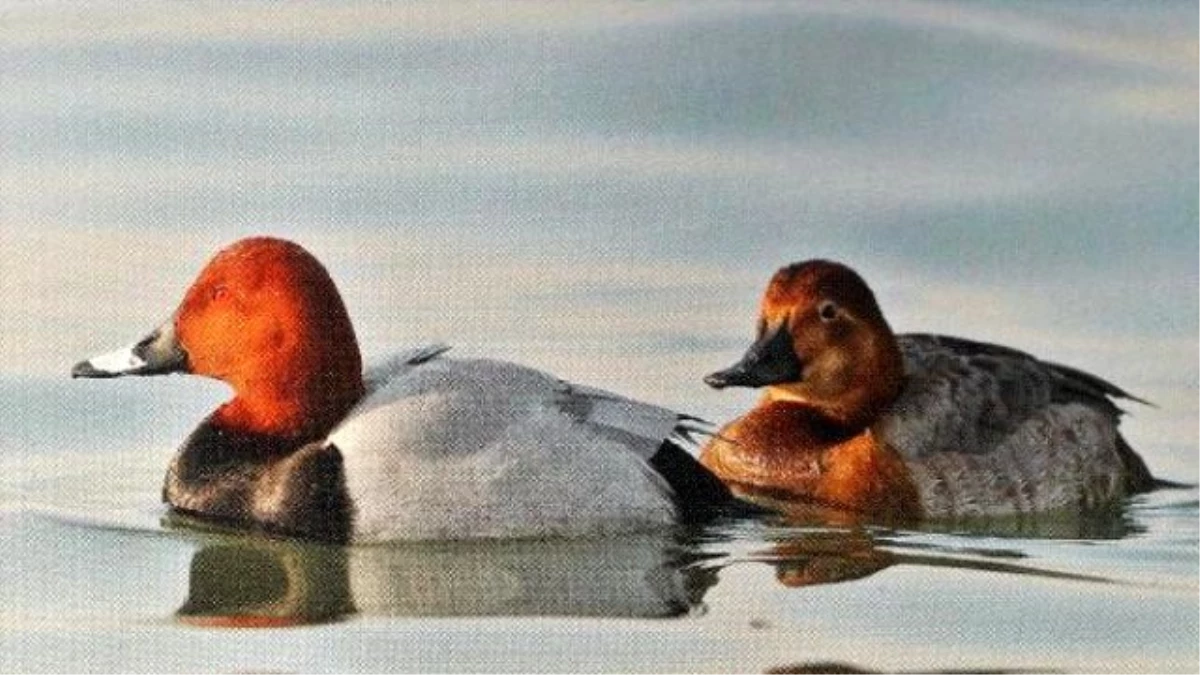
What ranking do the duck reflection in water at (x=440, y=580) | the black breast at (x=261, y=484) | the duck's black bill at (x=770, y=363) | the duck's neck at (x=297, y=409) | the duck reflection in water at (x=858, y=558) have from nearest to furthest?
the duck reflection in water at (x=440, y=580) → the duck reflection in water at (x=858, y=558) → the black breast at (x=261, y=484) → the duck's neck at (x=297, y=409) → the duck's black bill at (x=770, y=363)

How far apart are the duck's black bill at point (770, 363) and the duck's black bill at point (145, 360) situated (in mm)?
1069

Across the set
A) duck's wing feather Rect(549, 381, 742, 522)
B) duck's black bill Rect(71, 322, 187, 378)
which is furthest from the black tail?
duck's black bill Rect(71, 322, 187, 378)

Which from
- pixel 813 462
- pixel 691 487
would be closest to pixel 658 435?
pixel 691 487

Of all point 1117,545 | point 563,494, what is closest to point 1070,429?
point 1117,545

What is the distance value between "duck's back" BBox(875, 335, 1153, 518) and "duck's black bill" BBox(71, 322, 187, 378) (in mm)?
1415

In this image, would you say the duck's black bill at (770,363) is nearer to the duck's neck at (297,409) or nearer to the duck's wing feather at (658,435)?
the duck's wing feather at (658,435)

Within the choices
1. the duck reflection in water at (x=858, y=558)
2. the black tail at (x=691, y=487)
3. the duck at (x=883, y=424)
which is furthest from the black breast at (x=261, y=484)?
the duck at (x=883, y=424)

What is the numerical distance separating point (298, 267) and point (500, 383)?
415mm

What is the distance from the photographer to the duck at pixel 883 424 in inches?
227

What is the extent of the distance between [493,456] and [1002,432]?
1362 mm

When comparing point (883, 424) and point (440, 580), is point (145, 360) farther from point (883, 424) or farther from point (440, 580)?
point (883, 424)

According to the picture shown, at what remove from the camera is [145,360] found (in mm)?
5371

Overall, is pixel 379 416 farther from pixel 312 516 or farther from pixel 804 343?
pixel 804 343

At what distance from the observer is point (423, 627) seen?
449 cm
